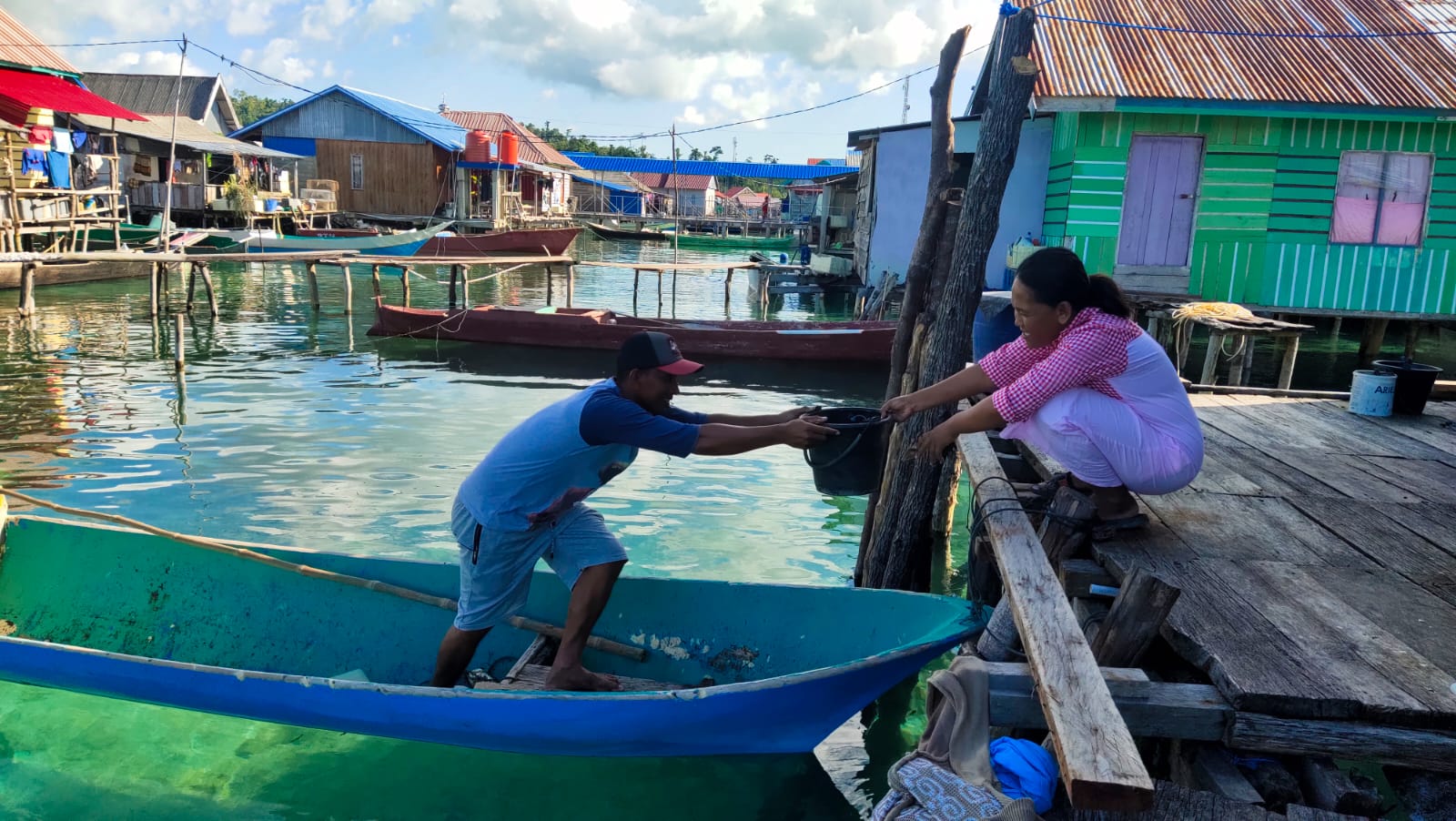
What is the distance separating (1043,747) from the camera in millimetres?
2971

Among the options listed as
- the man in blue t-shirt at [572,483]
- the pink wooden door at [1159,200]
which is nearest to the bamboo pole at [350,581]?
the man in blue t-shirt at [572,483]

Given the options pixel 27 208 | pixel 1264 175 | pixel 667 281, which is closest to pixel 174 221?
pixel 27 208

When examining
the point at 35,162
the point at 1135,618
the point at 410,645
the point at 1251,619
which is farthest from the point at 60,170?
the point at 1251,619

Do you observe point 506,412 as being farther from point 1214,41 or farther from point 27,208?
point 27,208

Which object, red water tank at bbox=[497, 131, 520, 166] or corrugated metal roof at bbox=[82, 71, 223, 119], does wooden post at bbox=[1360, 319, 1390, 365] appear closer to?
red water tank at bbox=[497, 131, 520, 166]

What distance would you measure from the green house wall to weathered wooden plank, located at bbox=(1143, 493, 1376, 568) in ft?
30.5

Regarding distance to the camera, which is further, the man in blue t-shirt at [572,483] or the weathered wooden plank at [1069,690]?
the man in blue t-shirt at [572,483]

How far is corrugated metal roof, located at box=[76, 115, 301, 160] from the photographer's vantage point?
2880 cm

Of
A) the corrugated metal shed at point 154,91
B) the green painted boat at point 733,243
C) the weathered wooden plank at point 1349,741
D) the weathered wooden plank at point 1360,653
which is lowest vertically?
the weathered wooden plank at point 1349,741

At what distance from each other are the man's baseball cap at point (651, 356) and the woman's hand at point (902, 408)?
2.86ft

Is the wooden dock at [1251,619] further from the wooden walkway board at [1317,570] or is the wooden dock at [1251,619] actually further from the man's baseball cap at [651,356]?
the man's baseball cap at [651,356]

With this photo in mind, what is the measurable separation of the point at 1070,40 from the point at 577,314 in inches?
326

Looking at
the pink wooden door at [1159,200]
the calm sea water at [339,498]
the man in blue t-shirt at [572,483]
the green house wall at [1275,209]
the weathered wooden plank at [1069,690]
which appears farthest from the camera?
the pink wooden door at [1159,200]

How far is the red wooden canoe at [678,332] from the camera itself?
15.4 m
